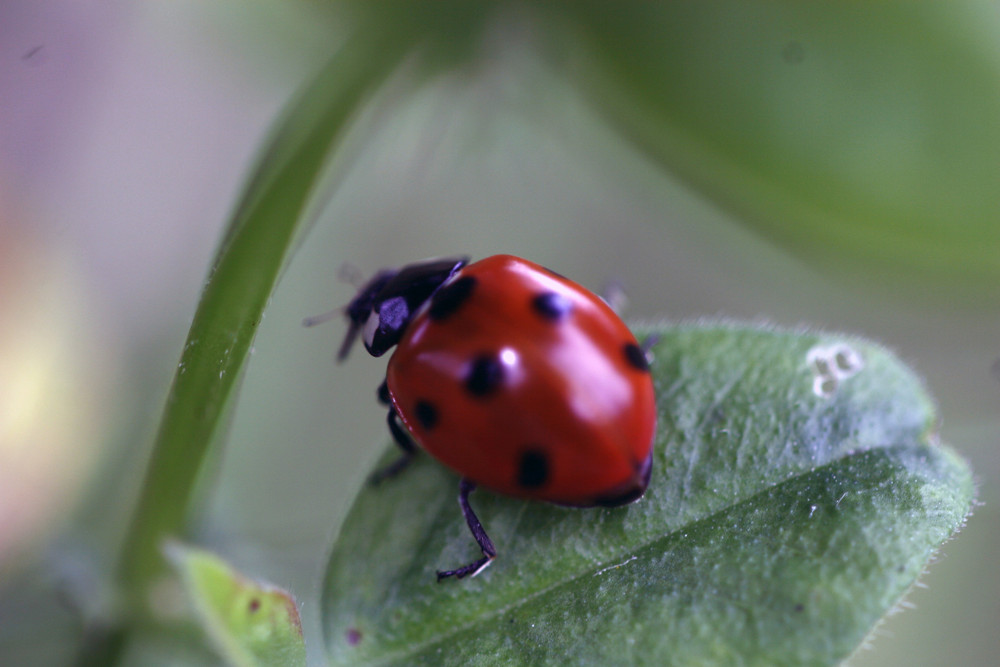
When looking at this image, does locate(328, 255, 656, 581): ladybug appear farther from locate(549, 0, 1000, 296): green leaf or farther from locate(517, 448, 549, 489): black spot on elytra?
locate(549, 0, 1000, 296): green leaf

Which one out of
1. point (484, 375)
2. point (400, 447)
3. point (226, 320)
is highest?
point (226, 320)

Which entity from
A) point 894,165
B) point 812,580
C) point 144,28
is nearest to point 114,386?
point 144,28

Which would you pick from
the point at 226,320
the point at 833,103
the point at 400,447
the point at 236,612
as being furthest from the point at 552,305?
the point at 833,103

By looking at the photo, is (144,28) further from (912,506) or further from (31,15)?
(912,506)

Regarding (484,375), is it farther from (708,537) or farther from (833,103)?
(833,103)

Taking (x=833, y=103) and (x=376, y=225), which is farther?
(x=376, y=225)

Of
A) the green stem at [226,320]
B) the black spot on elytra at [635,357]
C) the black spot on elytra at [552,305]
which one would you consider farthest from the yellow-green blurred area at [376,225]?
the black spot on elytra at [635,357]
